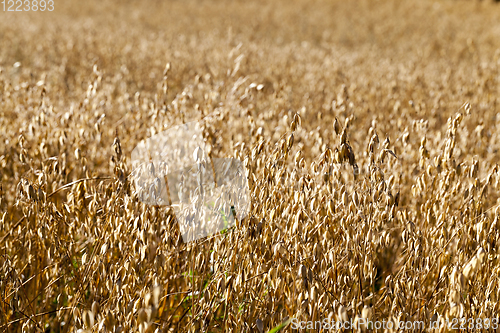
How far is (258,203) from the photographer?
5.34ft

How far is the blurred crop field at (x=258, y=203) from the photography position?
58.1 inches

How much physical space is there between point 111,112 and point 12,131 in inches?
46.3

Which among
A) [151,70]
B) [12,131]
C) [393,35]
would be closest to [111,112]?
[12,131]

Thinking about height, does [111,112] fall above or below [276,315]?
above

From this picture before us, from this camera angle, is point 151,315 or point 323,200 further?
point 323,200

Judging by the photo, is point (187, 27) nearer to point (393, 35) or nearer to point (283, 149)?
point (393, 35)

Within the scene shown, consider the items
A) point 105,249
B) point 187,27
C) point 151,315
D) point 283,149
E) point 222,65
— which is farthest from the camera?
point 187,27

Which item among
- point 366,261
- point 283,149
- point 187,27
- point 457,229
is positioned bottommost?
point 366,261

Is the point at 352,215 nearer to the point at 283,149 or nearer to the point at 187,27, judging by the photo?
the point at 283,149

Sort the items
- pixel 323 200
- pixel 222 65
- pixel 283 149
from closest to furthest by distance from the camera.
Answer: pixel 283 149 → pixel 323 200 → pixel 222 65

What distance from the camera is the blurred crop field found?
1.48 m

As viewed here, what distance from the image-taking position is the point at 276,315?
1504mm

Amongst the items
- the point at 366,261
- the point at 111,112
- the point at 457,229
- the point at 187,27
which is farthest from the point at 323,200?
the point at 187,27

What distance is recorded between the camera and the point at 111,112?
390 centimetres
